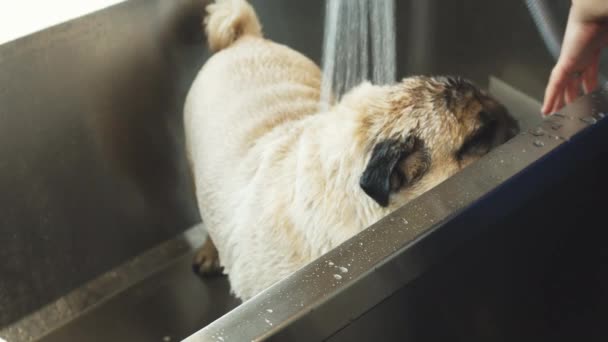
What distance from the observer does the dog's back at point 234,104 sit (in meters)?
1.64

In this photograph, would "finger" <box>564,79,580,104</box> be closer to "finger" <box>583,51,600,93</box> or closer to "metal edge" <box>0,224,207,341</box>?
"finger" <box>583,51,600,93</box>

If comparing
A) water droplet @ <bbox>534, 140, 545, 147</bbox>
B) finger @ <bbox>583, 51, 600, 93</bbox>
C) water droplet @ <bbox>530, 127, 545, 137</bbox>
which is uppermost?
water droplet @ <bbox>530, 127, 545, 137</bbox>

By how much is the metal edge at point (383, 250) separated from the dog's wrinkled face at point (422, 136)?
0.80 feet

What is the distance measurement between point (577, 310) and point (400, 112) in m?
0.58

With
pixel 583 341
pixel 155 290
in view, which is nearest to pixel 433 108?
pixel 583 341

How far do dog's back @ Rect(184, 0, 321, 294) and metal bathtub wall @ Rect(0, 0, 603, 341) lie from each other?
17cm

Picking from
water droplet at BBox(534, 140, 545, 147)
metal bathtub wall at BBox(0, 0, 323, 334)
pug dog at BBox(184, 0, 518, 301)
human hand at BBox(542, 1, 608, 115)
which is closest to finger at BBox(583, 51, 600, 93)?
human hand at BBox(542, 1, 608, 115)

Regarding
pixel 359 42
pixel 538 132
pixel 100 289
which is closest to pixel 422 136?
pixel 538 132

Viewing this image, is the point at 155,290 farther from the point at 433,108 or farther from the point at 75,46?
the point at 433,108

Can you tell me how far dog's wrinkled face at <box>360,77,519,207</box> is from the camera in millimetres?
1182

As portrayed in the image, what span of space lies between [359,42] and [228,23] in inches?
21.0

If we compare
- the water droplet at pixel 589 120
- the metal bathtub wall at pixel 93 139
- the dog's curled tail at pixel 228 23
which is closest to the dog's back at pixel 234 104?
the dog's curled tail at pixel 228 23

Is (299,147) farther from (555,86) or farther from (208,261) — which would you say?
(208,261)

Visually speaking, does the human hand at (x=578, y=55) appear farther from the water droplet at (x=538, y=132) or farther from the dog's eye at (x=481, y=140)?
the water droplet at (x=538, y=132)
